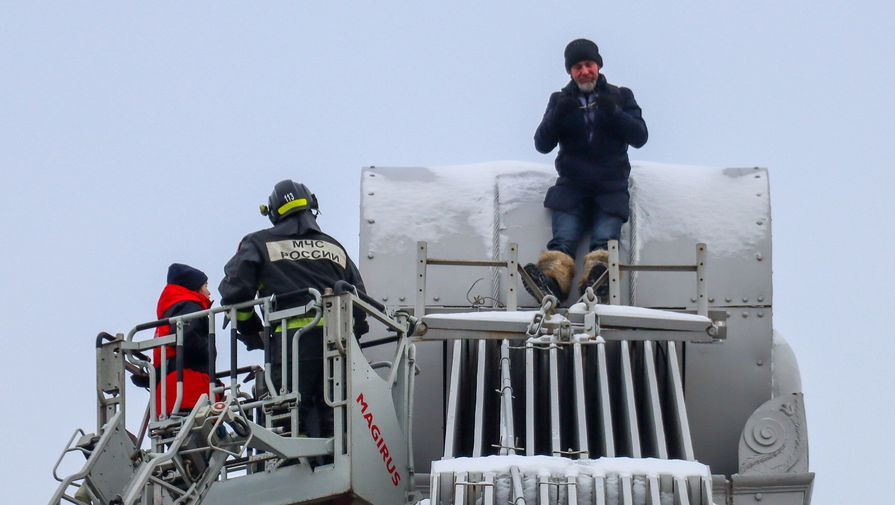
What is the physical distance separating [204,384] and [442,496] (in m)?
3.03

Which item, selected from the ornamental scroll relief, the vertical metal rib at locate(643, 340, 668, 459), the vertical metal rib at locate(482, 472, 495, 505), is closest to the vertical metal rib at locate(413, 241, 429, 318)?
the vertical metal rib at locate(643, 340, 668, 459)

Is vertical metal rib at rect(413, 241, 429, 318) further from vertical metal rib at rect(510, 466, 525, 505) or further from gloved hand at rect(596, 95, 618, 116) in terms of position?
vertical metal rib at rect(510, 466, 525, 505)

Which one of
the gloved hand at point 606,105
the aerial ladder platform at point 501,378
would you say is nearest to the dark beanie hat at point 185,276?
the aerial ladder platform at point 501,378

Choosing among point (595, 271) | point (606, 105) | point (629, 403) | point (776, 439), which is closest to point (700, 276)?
point (595, 271)

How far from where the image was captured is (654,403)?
13.7m

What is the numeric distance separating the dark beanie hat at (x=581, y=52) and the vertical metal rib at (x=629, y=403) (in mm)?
2654

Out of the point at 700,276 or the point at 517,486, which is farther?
the point at 700,276

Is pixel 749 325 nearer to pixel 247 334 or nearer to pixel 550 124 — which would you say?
pixel 550 124

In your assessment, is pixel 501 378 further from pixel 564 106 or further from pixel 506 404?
pixel 564 106

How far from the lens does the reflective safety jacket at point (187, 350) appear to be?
1423 centimetres

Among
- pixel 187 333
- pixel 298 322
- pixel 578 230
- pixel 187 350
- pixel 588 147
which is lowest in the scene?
pixel 187 350

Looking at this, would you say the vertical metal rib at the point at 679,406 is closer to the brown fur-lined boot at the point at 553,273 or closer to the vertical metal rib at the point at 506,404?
the brown fur-lined boot at the point at 553,273

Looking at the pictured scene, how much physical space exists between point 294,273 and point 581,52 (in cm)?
363

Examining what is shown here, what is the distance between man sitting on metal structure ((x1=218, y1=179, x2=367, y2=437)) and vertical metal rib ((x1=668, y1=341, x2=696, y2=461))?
240cm
